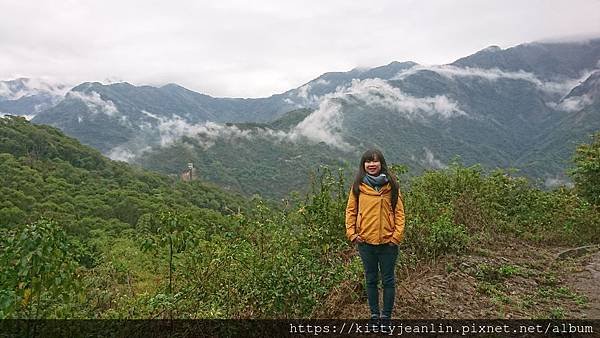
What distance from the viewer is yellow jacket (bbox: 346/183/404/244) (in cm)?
385

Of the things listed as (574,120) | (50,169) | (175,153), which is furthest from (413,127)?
(50,169)

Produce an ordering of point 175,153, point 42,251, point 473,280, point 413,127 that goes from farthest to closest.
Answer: point 413,127 < point 175,153 < point 473,280 < point 42,251

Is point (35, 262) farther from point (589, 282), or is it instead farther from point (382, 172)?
point (589, 282)

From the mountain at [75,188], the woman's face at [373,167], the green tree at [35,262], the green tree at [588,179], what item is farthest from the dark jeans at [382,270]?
the mountain at [75,188]

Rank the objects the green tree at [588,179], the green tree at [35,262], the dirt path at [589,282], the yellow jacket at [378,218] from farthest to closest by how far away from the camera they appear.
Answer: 1. the green tree at [588,179]
2. the dirt path at [589,282]
3. the yellow jacket at [378,218]
4. the green tree at [35,262]

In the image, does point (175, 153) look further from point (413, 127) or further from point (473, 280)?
point (473, 280)

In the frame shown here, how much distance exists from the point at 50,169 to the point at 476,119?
18130cm

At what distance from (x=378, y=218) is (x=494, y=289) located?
2.32 m

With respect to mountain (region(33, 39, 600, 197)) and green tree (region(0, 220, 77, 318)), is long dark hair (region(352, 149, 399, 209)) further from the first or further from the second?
mountain (region(33, 39, 600, 197))

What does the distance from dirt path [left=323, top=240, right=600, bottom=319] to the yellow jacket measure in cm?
103

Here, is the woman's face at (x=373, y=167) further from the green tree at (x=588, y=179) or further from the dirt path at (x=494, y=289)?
the green tree at (x=588, y=179)

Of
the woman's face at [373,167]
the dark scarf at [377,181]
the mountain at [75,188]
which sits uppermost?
the woman's face at [373,167]

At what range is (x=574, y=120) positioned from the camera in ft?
475

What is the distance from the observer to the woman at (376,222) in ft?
12.7
